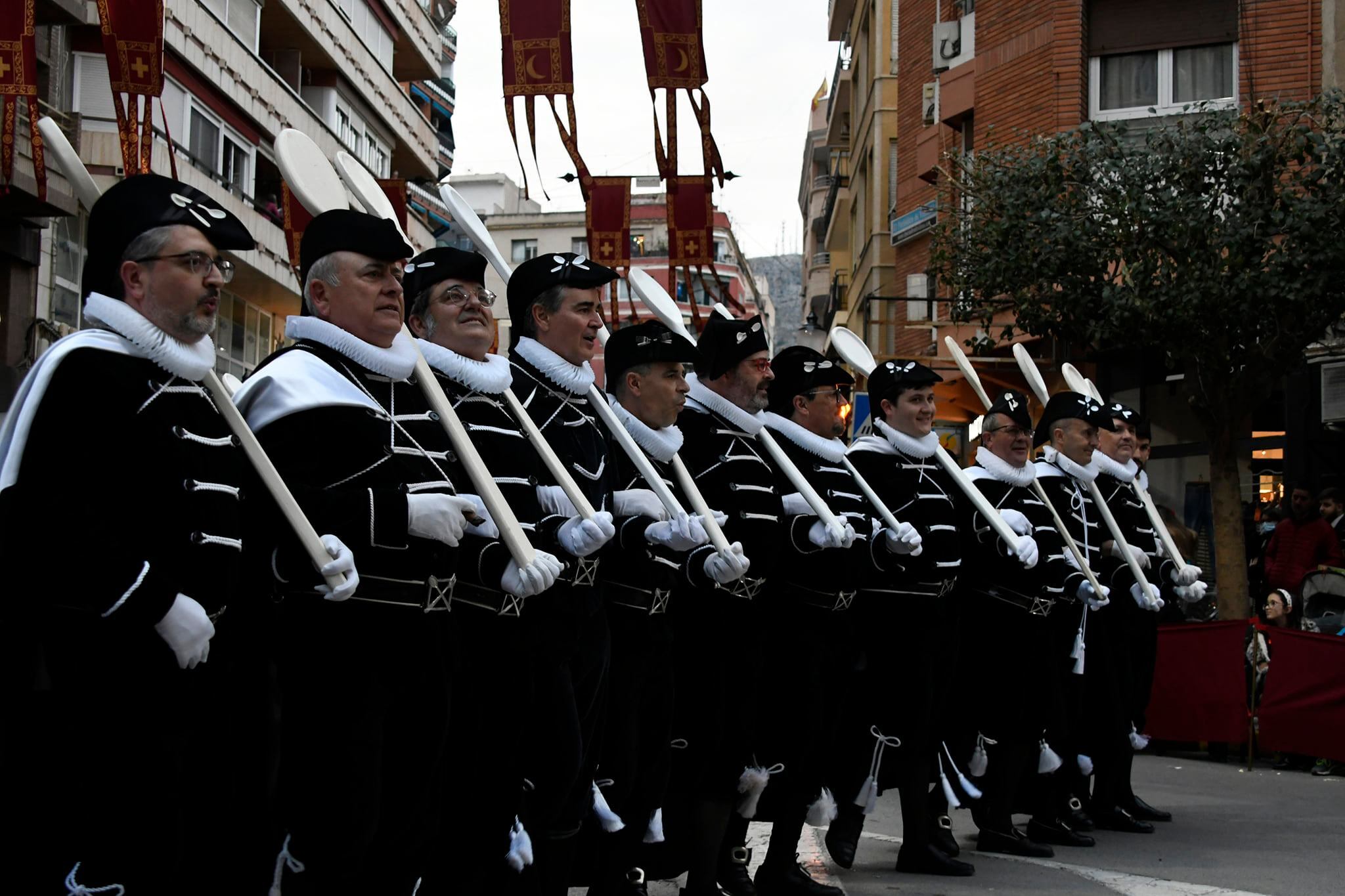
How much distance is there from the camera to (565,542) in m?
5.39

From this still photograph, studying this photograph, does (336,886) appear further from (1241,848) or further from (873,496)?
(1241,848)

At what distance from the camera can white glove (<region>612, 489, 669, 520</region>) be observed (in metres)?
6.20

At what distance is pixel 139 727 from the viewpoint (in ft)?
13.5

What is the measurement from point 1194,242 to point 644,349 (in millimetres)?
11478

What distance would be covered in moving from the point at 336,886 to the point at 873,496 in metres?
3.81

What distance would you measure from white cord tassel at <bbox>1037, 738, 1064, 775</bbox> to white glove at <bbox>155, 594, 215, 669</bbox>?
5555 mm

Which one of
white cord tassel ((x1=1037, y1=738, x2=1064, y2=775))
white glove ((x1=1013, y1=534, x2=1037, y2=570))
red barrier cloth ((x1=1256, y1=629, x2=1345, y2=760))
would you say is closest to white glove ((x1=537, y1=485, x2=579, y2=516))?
white glove ((x1=1013, y1=534, x2=1037, y2=570))

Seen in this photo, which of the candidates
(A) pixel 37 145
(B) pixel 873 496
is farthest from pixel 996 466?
(A) pixel 37 145

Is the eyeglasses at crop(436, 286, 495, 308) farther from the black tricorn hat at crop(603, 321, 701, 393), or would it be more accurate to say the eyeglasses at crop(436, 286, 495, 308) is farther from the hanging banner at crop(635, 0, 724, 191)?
the hanging banner at crop(635, 0, 724, 191)

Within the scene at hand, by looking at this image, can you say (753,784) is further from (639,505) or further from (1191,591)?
(1191,591)

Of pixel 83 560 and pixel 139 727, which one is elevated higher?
pixel 83 560

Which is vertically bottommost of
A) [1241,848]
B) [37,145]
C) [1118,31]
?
[1241,848]

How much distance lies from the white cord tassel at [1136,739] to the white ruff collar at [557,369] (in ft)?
16.1

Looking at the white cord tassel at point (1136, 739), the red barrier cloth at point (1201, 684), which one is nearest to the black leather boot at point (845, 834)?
the white cord tassel at point (1136, 739)
